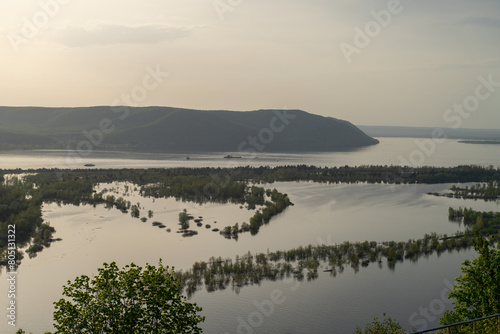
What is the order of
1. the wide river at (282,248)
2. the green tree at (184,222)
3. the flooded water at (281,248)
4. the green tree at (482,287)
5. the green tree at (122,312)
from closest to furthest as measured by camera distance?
1. the green tree at (122,312)
2. the green tree at (482,287)
3. the wide river at (282,248)
4. the flooded water at (281,248)
5. the green tree at (184,222)

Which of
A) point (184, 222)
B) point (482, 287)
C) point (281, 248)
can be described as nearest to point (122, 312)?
point (482, 287)

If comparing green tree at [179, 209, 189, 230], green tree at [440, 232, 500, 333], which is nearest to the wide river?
green tree at [179, 209, 189, 230]

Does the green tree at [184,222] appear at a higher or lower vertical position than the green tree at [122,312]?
lower

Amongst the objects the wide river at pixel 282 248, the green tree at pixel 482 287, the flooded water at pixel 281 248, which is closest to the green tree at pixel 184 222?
the flooded water at pixel 281 248

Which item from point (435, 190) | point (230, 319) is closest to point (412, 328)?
point (230, 319)

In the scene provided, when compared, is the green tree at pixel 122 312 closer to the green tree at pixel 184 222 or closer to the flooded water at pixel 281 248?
the flooded water at pixel 281 248

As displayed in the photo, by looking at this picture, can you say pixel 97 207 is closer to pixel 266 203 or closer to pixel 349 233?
pixel 266 203

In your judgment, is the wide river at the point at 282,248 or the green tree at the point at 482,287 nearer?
the green tree at the point at 482,287

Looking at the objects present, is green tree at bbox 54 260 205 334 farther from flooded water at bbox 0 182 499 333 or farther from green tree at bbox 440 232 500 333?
green tree at bbox 440 232 500 333

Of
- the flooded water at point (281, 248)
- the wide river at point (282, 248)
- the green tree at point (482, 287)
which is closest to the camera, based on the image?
the green tree at point (482, 287)
